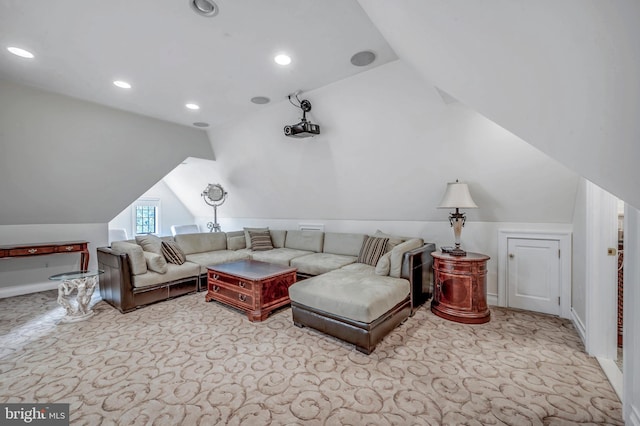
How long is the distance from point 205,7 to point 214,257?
354 centimetres

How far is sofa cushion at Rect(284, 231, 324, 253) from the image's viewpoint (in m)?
4.93

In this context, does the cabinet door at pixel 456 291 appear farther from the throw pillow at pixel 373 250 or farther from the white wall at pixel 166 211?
the white wall at pixel 166 211

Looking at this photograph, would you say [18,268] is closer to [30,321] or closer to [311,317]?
[30,321]

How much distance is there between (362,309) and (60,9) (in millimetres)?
3139

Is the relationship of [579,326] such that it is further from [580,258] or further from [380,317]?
[380,317]

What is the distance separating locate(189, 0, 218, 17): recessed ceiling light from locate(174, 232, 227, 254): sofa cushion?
12.1ft

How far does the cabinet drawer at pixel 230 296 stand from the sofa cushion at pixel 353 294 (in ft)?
2.20

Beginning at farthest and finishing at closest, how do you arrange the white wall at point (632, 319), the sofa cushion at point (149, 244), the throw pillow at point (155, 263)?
the sofa cushion at point (149, 244) < the throw pillow at point (155, 263) < the white wall at point (632, 319)

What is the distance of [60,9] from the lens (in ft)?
6.23

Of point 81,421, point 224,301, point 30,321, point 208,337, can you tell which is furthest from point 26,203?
point 81,421

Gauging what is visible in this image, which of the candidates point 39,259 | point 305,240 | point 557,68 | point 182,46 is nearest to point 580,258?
point 557,68

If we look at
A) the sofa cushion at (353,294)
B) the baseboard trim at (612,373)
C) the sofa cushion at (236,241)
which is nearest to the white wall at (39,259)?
the sofa cushion at (236,241)

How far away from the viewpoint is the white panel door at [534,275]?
3.13 m

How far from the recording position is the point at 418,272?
3.20 m
